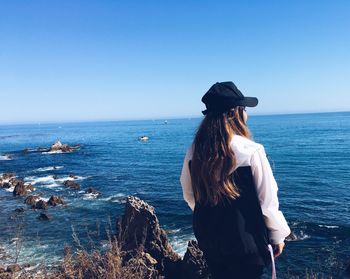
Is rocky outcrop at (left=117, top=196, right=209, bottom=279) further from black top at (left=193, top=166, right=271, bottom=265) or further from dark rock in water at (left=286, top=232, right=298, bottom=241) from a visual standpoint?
dark rock in water at (left=286, top=232, right=298, bottom=241)

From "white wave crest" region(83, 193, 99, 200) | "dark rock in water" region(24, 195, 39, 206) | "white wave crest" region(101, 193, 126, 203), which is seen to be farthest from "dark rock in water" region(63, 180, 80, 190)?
"white wave crest" region(101, 193, 126, 203)

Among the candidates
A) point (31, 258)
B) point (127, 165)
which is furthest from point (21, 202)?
point (127, 165)

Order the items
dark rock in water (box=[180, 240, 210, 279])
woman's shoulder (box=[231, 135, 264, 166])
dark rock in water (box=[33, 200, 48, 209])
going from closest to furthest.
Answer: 1. woman's shoulder (box=[231, 135, 264, 166])
2. dark rock in water (box=[180, 240, 210, 279])
3. dark rock in water (box=[33, 200, 48, 209])

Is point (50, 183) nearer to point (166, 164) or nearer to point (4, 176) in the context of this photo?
point (4, 176)

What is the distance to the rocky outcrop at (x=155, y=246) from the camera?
9578mm

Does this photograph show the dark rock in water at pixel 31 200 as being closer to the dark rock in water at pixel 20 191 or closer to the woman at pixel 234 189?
the dark rock in water at pixel 20 191

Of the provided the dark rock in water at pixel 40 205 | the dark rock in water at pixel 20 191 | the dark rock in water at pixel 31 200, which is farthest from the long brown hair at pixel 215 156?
the dark rock in water at pixel 20 191

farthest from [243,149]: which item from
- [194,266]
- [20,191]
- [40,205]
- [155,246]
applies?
[20,191]

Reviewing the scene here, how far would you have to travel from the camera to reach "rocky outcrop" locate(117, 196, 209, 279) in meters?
9.58

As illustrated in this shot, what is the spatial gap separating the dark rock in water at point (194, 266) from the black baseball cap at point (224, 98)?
7.28 meters

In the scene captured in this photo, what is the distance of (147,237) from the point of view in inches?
428

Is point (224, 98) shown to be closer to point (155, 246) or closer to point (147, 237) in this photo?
point (155, 246)

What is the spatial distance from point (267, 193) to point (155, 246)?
27.7 ft

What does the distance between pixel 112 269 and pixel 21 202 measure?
81.2ft
